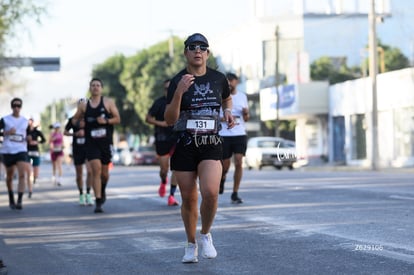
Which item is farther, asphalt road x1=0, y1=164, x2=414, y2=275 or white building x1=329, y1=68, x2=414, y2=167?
white building x1=329, y1=68, x2=414, y2=167

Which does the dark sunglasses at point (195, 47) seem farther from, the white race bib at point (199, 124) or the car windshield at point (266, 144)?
the car windshield at point (266, 144)

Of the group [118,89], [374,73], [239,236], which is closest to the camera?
[239,236]

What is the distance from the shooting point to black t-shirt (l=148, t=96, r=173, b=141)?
16000 millimetres

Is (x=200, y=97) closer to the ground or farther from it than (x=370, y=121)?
closer to the ground

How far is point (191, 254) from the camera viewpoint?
28.0ft

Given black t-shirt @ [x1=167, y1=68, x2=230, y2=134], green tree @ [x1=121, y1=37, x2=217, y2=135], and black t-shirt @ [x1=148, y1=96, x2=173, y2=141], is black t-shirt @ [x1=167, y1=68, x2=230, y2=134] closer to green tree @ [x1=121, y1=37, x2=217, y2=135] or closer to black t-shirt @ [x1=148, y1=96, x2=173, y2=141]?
black t-shirt @ [x1=148, y1=96, x2=173, y2=141]

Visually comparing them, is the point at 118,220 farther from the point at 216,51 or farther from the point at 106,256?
the point at 216,51

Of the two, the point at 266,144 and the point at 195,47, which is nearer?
the point at 195,47

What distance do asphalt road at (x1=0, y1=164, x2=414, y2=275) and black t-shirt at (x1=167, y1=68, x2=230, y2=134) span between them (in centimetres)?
130

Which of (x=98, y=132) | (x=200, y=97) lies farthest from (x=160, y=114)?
(x=200, y=97)

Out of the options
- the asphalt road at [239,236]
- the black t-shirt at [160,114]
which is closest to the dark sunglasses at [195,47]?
the asphalt road at [239,236]

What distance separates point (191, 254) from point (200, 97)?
137 centimetres

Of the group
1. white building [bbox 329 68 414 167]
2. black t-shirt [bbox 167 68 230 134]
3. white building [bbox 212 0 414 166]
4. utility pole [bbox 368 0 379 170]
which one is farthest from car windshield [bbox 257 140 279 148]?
black t-shirt [bbox 167 68 230 134]

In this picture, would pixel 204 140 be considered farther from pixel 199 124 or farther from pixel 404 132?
pixel 404 132
